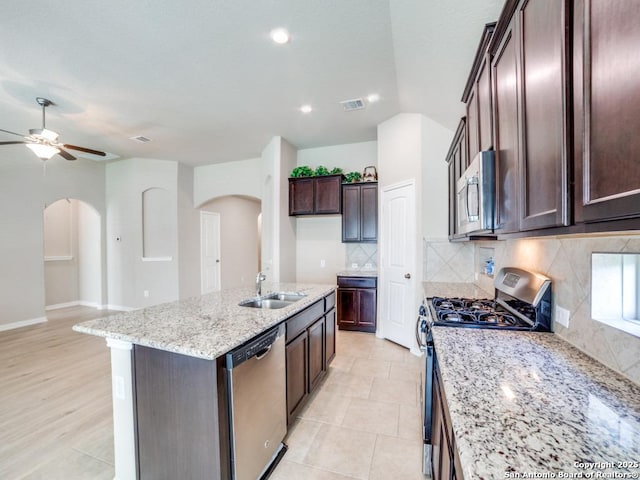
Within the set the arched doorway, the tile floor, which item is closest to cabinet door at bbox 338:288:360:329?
the tile floor

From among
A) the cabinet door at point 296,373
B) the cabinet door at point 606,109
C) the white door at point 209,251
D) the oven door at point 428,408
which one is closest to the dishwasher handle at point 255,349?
the cabinet door at point 296,373

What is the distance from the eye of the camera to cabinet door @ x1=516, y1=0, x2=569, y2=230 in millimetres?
828

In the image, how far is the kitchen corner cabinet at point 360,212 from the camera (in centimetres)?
459

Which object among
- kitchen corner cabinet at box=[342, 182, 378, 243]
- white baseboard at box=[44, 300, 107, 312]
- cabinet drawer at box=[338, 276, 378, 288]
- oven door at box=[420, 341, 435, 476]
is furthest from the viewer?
white baseboard at box=[44, 300, 107, 312]

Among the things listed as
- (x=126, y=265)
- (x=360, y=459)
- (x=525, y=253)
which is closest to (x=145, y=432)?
(x=360, y=459)

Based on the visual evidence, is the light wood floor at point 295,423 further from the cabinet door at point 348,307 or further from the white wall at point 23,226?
the white wall at point 23,226

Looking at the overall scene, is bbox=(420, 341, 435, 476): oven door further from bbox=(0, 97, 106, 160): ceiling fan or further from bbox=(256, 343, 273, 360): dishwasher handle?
bbox=(0, 97, 106, 160): ceiling fan

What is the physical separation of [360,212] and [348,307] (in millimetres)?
1561

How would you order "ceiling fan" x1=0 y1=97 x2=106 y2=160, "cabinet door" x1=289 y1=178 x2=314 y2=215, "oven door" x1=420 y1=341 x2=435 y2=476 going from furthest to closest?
"cabinet door" x1=289 y1=178 x2=314 y2=215 → "ceiling fan" x1=0 y1=97 x2=106 y2=160 → "oven door" x1=420 y1=341 x2=435 y2=476

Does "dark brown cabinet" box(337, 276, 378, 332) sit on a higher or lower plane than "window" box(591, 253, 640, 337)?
lower

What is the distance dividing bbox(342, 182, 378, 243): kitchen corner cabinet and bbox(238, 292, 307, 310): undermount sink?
87.7 inches

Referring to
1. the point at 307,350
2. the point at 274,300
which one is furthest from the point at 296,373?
the point at 274,300

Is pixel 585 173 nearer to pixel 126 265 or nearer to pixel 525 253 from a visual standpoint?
pixel 525 253

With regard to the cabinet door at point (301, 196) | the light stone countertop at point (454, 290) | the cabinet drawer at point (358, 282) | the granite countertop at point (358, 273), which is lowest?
the cabinet drawer at point (358, 282)
